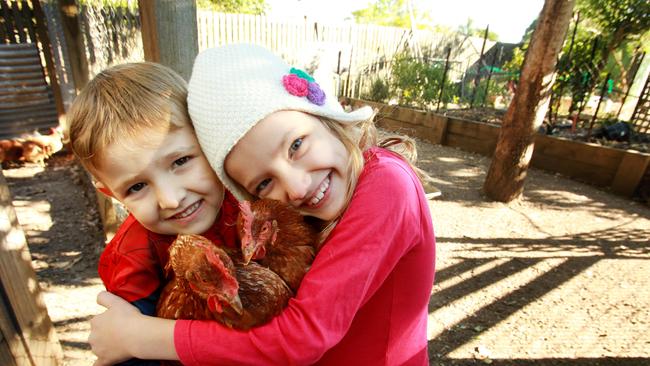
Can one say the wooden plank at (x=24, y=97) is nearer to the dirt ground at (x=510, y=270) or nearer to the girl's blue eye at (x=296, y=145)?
the dirt ground at (x=510, y=270)

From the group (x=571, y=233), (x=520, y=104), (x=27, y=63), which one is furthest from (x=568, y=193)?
(x=27, y=63)

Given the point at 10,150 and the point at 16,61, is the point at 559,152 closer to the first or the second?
the point at 16,61

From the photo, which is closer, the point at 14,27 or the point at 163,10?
the point at 163,10

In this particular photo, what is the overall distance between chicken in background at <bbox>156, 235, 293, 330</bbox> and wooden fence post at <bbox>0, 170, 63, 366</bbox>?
1.21 meters

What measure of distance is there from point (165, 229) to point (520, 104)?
4.91m

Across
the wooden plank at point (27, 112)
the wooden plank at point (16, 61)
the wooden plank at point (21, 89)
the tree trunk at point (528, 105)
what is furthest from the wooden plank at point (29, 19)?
the tree trunk at point (528, 105)

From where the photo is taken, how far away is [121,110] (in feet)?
3.80

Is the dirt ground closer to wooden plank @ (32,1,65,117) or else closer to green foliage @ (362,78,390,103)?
wooden plank @ (32,1,65,117)

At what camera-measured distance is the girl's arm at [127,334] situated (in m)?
1.04

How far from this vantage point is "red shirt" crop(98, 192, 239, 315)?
46.2 inches

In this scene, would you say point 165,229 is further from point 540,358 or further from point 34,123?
point 34,123

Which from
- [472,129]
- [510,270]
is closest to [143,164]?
[510,270]

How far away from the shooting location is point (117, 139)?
3.72 ft

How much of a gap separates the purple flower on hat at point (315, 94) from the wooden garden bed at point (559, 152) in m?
2.66
